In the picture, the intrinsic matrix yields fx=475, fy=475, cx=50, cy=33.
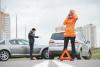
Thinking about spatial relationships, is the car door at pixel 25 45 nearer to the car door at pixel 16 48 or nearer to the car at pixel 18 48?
the car at pixel 18 48

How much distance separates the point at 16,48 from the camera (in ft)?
89.5

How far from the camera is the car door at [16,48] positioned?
89.3 feet

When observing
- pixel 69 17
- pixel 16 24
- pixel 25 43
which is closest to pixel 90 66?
pixel 69 17

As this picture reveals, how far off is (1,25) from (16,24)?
332cm

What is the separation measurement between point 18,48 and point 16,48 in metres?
0.12

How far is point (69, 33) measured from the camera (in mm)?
19469

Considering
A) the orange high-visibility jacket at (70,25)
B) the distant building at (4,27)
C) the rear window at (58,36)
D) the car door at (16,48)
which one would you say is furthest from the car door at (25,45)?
the distant building at (4,27)

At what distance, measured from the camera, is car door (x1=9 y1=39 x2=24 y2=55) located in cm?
2722

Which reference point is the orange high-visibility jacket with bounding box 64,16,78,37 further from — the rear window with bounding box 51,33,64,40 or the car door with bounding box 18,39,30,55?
the car door with bounding box 18,39,30,55

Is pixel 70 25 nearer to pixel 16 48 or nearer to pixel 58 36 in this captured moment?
pixel 58 36

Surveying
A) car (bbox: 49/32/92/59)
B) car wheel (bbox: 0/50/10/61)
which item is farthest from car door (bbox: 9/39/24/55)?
car (bbox: 49/32/92/59)

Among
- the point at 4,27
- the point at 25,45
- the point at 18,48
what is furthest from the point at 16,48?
the point at 4,27

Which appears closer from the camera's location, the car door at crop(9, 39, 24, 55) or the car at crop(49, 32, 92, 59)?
the car at crop(49, 32, 92, 59)

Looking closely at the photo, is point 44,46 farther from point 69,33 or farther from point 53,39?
point 69,33
